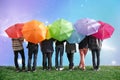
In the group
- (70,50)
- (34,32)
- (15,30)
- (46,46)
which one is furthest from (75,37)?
(15,30)

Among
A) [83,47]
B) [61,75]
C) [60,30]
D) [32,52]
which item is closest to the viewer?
[61,75]

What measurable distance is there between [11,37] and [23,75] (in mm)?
1993

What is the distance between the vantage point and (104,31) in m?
21.4

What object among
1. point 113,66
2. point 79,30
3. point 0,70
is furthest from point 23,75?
point 113,66

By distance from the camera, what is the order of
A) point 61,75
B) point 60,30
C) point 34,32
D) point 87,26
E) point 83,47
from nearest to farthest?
point 61,75, point 34,32, point 60,30, point 87,26, point 83,47

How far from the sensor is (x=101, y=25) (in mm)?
21531

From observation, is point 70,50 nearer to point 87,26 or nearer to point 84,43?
point 84,43

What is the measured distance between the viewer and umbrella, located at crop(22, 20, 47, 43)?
67.8ft

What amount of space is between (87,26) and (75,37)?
774mm

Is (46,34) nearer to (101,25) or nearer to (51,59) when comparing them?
(51,59)

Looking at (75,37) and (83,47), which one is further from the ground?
(75,37)

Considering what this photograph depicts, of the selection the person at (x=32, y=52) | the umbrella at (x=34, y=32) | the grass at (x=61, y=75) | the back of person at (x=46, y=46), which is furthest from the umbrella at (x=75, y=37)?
the person at (x=32, y=52)

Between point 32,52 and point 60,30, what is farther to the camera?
point 60,30

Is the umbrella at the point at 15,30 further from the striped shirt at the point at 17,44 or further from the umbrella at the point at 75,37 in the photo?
the umbrella at the point at 75,37
